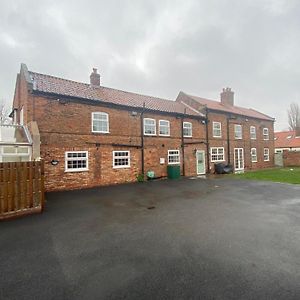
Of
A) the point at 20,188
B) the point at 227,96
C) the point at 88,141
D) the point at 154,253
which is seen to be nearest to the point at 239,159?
the point at 227,96

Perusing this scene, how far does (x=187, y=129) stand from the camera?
741 inches

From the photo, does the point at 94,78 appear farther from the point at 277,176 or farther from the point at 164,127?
the point at 277,176

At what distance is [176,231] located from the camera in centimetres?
531

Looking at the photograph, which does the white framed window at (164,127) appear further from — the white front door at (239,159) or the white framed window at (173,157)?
the white front door at (239,159)

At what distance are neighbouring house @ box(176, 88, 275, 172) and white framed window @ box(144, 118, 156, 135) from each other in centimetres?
674

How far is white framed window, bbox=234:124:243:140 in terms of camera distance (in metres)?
22.9

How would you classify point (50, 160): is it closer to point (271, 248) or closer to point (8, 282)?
point (8, 282)

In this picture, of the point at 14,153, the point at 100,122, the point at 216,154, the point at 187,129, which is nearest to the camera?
the point at 14,153

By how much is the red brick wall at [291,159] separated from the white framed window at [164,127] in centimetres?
1959

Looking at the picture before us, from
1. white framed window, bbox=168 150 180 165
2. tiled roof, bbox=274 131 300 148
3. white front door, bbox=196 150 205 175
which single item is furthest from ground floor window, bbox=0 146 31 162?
tiled roof, bbox=274 131 300 148

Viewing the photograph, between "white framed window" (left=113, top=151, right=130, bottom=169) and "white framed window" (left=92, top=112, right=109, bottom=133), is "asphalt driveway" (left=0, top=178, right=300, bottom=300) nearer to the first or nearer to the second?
"white framed window" (left=113, top=151, right=130, bottom=169)

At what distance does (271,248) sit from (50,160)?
455 inches

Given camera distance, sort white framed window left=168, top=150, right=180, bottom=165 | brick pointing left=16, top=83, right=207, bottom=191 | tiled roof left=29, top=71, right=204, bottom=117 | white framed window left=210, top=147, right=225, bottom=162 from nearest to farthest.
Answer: brick pointing left=16, top=83, right=207, bottom=191 → tiled roof left=29, top=71, right=204, bottom=117 → white framed window left=168, top=150, right=180, bottom=165 → white framed window left=210, top=147, right=225, bottom=162

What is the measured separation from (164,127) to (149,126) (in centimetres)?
158
